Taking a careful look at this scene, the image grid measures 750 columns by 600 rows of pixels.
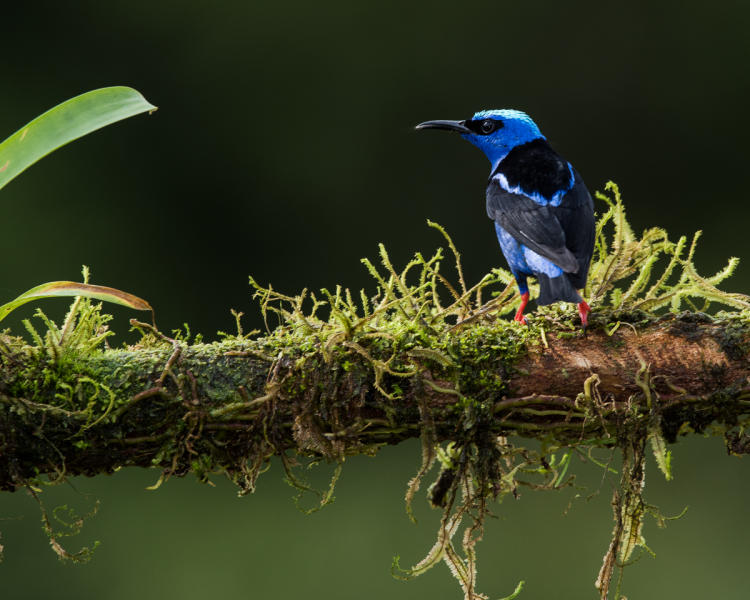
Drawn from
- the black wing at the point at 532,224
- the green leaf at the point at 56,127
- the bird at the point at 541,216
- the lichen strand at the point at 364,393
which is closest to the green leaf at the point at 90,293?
the lichen strand at the point at 364,393

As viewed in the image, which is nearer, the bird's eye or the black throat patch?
the black throat patch

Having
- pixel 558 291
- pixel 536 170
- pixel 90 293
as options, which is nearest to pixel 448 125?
pixel 536 170

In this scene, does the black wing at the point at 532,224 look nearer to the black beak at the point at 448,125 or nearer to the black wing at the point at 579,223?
the black wing at the point at 579,223

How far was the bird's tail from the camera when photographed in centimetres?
169

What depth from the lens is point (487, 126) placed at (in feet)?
9.09

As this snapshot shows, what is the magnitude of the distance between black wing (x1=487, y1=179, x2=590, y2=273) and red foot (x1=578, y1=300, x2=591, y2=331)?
0.49 ft

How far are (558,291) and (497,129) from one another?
1.17 m

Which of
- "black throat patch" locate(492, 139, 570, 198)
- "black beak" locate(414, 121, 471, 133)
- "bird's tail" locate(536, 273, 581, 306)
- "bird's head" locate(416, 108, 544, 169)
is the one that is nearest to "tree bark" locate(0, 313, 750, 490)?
"bird's tail" locate(536, 273, 581, 306)

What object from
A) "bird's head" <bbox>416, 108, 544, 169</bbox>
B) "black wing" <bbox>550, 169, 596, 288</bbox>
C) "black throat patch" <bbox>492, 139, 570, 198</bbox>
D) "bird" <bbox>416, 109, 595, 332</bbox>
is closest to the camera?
"bird" <bbox>416, 109, 595, 332</bbox>

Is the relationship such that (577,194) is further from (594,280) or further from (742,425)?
(742,425)

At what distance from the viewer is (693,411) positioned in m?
1.59

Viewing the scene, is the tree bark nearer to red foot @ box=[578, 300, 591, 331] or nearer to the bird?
red foot @ box=[578, 300, 591, 331]

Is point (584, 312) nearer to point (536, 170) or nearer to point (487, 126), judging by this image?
point (536, 170)

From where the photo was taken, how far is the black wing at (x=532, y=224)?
1.90 m
